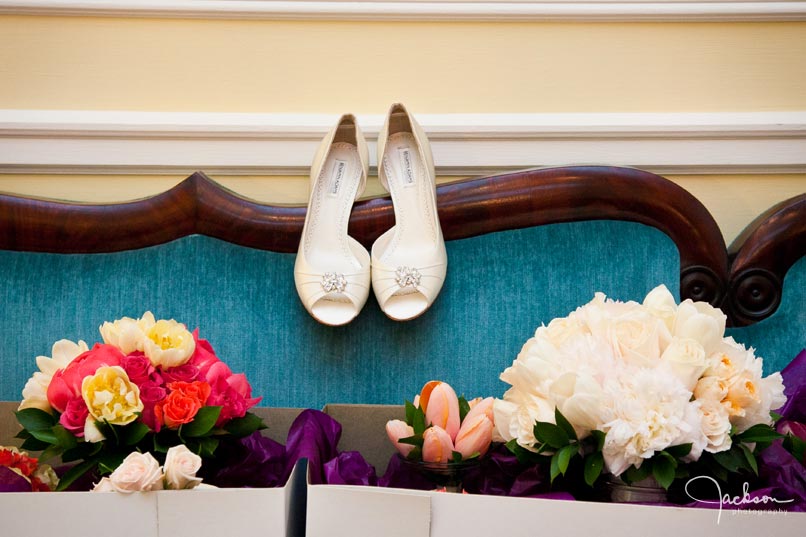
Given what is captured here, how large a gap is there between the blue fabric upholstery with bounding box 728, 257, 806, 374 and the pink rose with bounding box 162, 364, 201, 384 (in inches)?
34.3

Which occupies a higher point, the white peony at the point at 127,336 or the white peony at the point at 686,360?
the white peony at the point at 127,336

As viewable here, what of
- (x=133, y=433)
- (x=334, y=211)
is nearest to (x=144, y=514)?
(x=133, y=433)

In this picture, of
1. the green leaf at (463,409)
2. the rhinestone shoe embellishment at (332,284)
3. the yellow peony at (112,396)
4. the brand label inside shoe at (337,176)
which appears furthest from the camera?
the brand label inside shoe at (337,176)

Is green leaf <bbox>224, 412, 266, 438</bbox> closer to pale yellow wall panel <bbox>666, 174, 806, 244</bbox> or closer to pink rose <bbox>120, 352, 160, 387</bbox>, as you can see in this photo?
pink rose <bbox>120, 352, 160, 387</bbox>

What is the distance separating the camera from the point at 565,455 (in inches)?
25.5

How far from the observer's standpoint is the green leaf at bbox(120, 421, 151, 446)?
2.28 ft

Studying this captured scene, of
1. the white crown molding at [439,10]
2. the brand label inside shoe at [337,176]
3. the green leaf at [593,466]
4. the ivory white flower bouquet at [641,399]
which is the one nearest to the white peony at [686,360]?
the ivory white flower bouquet at [641,399]

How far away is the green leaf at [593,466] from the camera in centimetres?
65

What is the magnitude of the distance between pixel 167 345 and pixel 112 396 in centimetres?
9

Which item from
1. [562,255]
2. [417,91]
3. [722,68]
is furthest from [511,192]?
[722,68]

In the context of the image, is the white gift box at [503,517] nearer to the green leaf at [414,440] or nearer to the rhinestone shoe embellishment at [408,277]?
the green leaf at [414,440]

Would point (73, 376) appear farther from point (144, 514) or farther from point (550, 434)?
point (550, 434)

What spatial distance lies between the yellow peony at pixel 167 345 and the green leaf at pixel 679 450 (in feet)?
1.63

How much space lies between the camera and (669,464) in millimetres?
638
